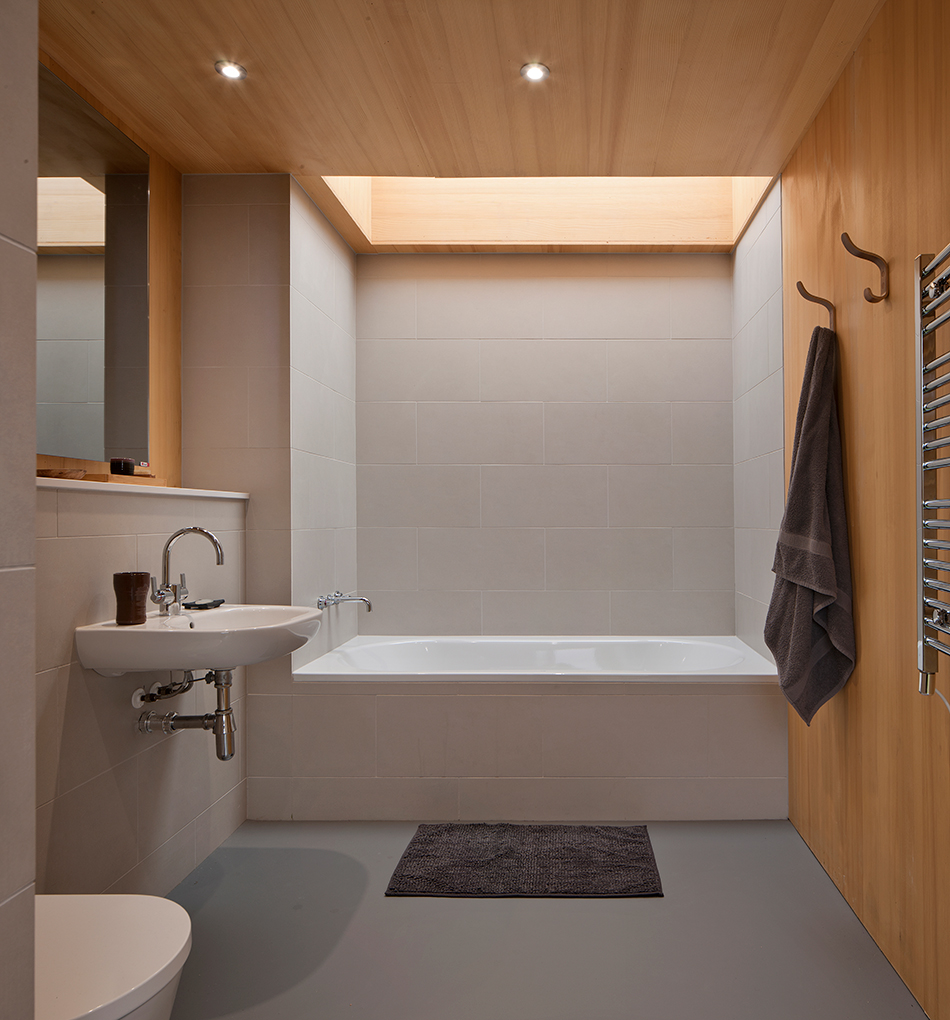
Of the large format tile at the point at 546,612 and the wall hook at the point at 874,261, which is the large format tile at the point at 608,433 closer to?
the large format tile at the point at 546,612

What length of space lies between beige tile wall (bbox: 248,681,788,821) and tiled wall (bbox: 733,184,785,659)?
19.2 inches

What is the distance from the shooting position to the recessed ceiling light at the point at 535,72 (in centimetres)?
206

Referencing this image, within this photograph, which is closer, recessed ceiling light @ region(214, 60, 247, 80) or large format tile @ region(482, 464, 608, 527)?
recessed ceiling light @ region(214, 60, 247, 80)

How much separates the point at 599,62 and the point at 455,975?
7.85 ft

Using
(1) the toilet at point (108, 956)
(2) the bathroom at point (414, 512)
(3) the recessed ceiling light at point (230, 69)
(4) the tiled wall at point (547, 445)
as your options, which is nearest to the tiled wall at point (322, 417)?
(2) the bathroom at point (414, 512)

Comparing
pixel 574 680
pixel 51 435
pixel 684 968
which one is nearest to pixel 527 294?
pixel 574 680

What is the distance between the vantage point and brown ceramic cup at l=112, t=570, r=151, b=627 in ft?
6.25

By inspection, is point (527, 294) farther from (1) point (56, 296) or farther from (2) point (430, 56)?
(1) point (56, 296)

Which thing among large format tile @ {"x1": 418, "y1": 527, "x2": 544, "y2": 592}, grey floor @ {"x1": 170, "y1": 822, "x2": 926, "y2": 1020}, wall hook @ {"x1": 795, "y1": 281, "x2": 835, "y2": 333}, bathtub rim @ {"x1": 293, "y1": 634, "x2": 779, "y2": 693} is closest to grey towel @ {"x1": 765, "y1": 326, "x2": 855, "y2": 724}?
wall hook @ {"x1": 795, "y1": 281, "x2": 835, "y2": 333}

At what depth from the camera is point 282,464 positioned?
2725 mm

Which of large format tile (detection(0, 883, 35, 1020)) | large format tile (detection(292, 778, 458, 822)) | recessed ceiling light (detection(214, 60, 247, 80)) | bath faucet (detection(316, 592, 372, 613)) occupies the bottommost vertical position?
large format tile (detection(292, 778, 458, 822))

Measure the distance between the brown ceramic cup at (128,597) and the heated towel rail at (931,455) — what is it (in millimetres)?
1805

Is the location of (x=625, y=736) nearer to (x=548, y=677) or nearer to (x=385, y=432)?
(x=548, y=677)

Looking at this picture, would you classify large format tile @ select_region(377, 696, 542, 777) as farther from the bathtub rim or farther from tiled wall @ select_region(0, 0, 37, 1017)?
tiled wall @ select_region(0, 0, 37, 1017)
